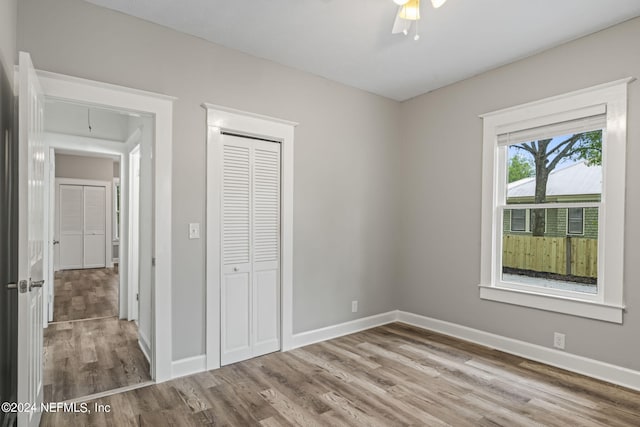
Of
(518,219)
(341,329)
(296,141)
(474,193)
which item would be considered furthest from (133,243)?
(518,219)

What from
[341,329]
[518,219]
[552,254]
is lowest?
[341,329]

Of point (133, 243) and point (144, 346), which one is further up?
point (133, 243)

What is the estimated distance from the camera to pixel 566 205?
3123 mm

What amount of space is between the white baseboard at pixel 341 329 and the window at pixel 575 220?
217 cm

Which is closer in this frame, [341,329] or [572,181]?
[572,181]

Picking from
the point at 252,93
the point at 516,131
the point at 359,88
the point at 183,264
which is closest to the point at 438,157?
the point at 516,131

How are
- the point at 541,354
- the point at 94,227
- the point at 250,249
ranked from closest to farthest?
the point at 541,354 → the point at 250,249 → the point at 94,227

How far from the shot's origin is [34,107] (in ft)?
6.59

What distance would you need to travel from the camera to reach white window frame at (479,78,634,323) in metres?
2.77

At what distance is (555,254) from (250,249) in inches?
108

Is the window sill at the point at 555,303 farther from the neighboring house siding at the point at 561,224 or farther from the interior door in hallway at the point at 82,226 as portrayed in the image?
the interior door in hallway at the point at 82,226

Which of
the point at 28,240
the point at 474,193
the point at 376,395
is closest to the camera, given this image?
the point at 28,240

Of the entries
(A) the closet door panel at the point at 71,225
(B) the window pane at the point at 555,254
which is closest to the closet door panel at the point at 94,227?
(A) the closet door panel at the point at 71,225

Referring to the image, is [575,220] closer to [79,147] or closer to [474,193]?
[474,193]
